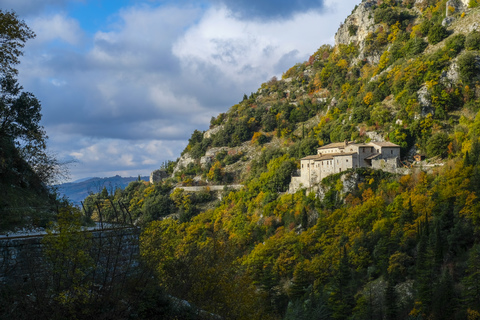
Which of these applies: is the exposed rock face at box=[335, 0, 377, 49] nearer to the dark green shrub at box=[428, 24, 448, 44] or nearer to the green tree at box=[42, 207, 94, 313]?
the dark green shrub at box=[428, 24, 448, 44]

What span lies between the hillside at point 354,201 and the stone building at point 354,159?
1.19 m

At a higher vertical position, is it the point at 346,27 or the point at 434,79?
the point at 346,27

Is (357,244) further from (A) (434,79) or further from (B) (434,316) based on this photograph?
(A) (434,79)

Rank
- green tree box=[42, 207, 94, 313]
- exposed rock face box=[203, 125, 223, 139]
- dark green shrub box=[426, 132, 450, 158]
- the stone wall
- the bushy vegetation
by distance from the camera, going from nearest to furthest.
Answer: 1. green tree box=[42, 207, 94, 313]
2. the bushy vegetation
3. the stone wall
4. dark green shrub box=[426, 132, 450, 158]
5. exposed rock face box=[203, 125, 223, 139]

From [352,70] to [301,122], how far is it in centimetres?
1352

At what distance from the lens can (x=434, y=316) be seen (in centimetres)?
2903

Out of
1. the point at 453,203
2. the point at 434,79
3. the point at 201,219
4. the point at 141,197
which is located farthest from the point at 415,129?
the point at 141,197

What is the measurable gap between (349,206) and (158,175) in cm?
5386

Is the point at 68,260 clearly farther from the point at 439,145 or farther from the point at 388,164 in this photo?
the point at 439,145

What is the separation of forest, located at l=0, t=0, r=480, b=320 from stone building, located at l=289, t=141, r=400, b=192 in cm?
135

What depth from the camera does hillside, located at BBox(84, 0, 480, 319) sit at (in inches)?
1143

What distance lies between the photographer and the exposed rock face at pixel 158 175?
87.7m

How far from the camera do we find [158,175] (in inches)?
3509

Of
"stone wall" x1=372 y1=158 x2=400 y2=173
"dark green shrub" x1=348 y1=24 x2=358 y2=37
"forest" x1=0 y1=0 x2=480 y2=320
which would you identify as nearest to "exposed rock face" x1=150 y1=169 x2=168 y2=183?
"forest" x1=0 y1=0 x2=480 y2=320
